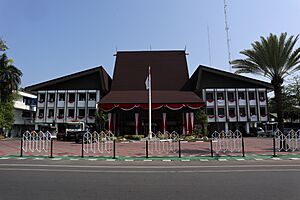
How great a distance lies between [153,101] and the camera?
3756 cm

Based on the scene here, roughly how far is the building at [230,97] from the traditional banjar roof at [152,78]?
3722 millimetres

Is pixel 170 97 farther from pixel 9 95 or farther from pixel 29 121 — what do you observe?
pixel 29 121

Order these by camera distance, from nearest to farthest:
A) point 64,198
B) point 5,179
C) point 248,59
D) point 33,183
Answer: point 64,198 < point 33,183 < point 5,179 < point 248,59

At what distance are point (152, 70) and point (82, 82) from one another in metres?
13.4

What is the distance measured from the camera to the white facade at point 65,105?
46438 mm

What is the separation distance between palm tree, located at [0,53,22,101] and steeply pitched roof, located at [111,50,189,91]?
58.9 ft

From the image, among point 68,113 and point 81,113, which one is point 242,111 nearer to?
point 81,113

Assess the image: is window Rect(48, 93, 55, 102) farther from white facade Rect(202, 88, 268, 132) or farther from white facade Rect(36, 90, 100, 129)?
white facade Rect(202, 88, 268, 132)

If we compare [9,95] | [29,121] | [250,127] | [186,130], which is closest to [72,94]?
[9,95]

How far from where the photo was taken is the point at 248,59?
2136cm

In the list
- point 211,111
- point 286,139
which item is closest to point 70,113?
point 211,111

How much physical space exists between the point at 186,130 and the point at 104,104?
1298 cm

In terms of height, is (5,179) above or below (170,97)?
below

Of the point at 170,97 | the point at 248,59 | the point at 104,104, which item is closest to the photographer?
the point at 248,59
